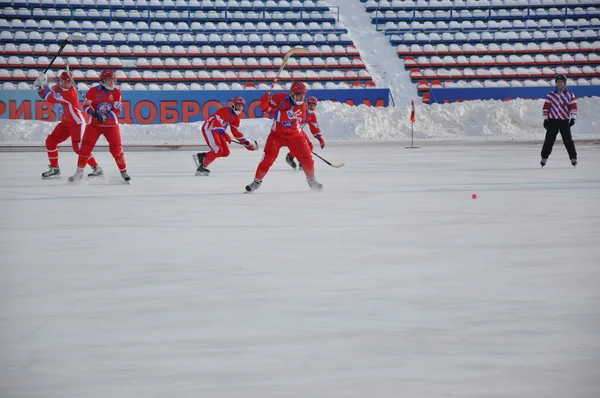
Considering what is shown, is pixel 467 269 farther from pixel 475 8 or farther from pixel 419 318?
pixel 475 8

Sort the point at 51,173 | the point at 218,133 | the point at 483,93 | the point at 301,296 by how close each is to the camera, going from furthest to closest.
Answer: the point at 483,93
the point at 218,133
the point at 51,173
the point at 301,296

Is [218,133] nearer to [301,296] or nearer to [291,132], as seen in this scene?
[291,132]

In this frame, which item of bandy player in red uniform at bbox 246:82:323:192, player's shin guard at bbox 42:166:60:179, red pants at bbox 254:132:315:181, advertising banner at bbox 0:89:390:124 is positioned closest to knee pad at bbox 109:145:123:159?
player's shin guard at bbox 42:166:60:179

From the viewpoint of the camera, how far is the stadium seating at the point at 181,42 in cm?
3406

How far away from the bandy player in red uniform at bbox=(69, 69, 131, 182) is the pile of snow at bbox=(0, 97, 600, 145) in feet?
43.9

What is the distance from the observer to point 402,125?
3173cm

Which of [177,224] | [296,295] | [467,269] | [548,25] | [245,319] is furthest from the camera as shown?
[548,25]

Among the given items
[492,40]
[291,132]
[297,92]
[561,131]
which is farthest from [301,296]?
[492,40]

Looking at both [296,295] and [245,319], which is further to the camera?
[296,295]

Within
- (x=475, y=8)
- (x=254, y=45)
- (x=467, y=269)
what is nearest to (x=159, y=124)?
(x=254, y=45)

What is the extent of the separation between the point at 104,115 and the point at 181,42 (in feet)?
69.4

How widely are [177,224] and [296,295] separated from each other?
4129 mm

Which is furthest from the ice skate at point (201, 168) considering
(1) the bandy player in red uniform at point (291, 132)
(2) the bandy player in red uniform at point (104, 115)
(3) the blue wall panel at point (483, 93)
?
(3) the blue wall panel at point (483, 93)

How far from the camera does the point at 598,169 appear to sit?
18.4 metres
